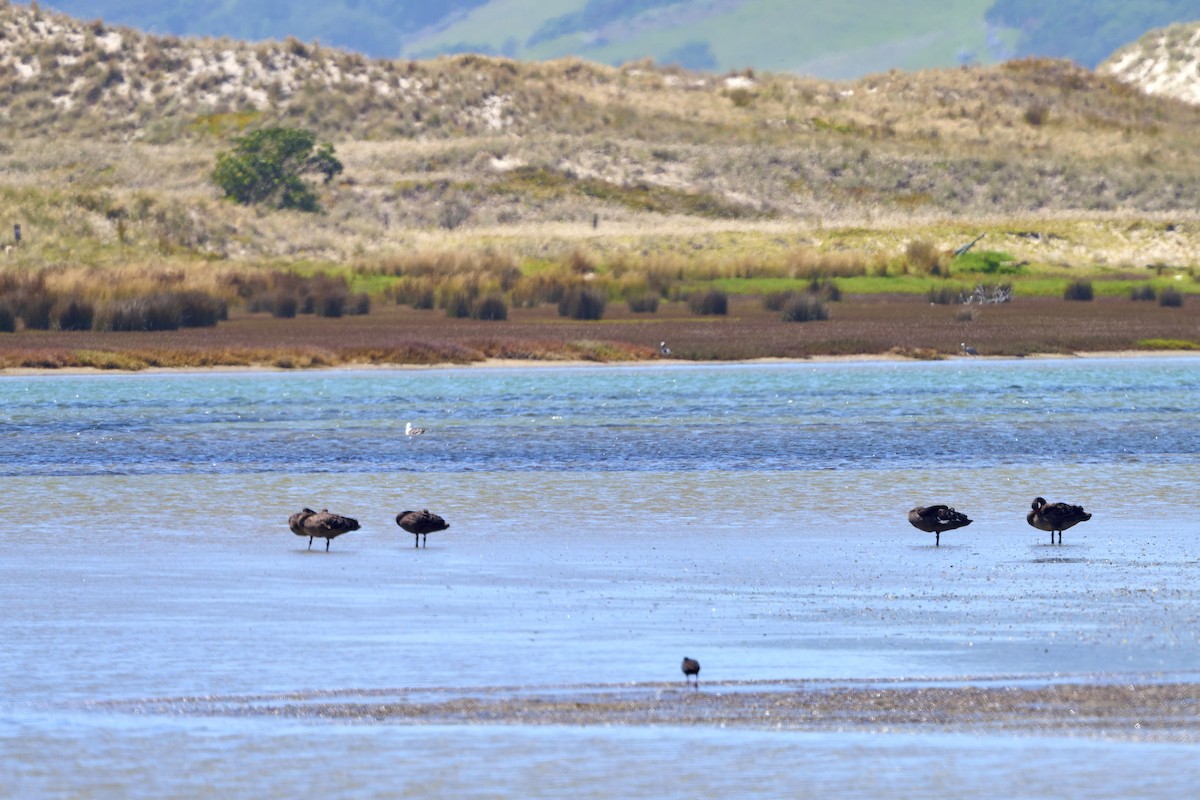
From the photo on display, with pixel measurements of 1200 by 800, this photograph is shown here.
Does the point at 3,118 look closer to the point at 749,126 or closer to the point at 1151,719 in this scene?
the point at 749,126

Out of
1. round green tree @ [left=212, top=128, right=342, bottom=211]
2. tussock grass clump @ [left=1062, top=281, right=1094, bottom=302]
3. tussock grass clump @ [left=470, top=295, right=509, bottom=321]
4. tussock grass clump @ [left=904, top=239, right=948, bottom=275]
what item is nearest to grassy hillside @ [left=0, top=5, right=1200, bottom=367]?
tussock grass clump @ [left=904, top=239, right=948, bottom=275]

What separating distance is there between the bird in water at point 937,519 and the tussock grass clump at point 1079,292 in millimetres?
41724

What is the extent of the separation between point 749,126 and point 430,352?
68.9 meters

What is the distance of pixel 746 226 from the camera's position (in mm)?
76938

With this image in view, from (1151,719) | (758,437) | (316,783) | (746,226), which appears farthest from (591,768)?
(746,226)

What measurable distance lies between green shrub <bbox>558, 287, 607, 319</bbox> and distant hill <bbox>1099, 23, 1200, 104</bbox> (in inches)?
3406

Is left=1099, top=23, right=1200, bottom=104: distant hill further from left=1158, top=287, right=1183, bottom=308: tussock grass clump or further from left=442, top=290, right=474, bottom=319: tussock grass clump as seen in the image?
left=442, top=290, right=474, bottom=319: tussock grass clump

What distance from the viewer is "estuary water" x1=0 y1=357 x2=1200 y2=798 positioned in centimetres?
893

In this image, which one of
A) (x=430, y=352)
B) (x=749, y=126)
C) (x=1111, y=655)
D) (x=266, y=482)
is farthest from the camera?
(x=749, y=126)

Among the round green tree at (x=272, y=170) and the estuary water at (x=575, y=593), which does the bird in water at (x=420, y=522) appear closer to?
the estuary water at (x=575, y=593)

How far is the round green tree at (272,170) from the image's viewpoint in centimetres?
7844

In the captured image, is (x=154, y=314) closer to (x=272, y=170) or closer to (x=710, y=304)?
(x=710, y=304)

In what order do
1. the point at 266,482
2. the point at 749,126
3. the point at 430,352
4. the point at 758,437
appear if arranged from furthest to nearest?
the point at 749,126 → the point at 430,352 → the point at 758,437 → the point at 266,482

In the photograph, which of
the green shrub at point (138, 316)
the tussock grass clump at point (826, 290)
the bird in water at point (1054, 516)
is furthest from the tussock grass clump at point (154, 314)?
the bird in water at point (1054, 516)
